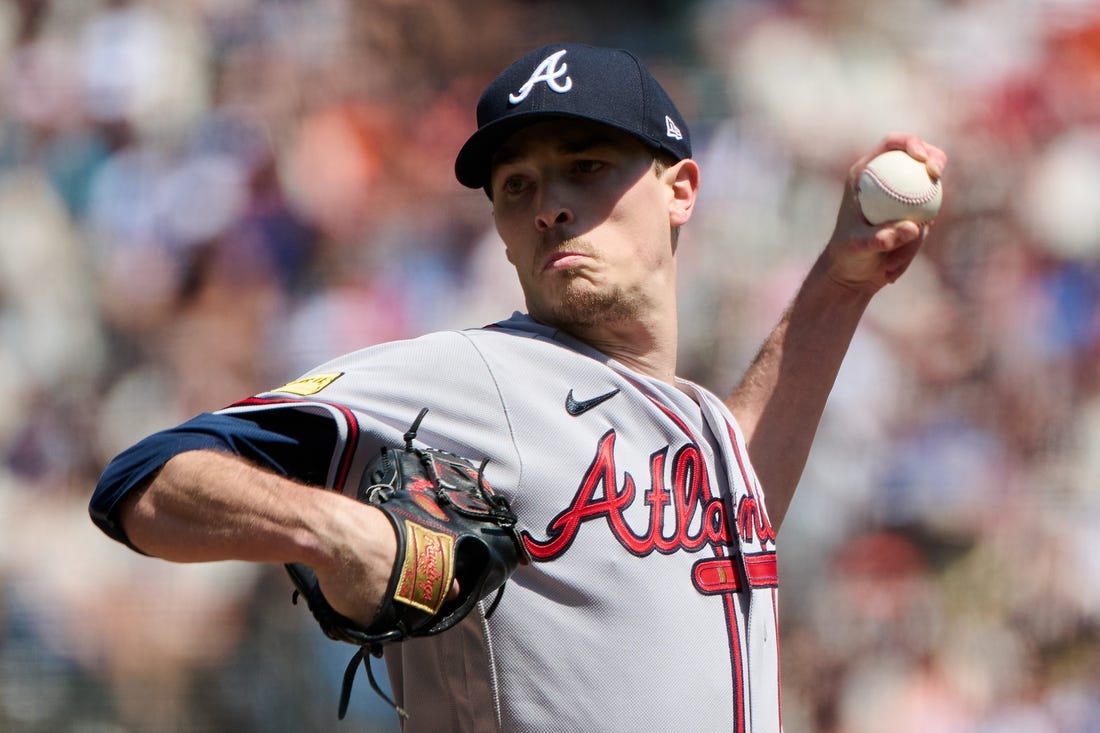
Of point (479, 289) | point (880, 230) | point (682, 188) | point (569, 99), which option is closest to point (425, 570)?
point (569, 99)

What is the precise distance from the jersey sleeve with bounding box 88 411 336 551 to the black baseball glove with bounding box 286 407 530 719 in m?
0.09

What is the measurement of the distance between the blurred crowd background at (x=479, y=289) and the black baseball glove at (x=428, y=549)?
249cm

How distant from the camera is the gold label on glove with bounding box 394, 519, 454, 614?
4.11 ft

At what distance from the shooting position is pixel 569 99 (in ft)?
5.84

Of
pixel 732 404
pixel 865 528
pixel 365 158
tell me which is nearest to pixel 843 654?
pixel 865 528

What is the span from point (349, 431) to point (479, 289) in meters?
2.57

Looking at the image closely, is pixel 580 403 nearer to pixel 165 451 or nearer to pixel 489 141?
pixel 489 141

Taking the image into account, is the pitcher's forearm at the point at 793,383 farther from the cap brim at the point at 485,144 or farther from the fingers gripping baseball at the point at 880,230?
the cap brim at the point at 485,144

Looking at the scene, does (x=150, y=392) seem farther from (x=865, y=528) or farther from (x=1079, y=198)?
(x=1079, y=198)

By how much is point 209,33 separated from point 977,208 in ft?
8.46

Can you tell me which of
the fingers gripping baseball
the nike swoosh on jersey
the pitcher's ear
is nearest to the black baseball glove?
the nike swoosh on jersey

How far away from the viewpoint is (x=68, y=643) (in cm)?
399

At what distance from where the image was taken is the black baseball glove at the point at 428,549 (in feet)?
4.12

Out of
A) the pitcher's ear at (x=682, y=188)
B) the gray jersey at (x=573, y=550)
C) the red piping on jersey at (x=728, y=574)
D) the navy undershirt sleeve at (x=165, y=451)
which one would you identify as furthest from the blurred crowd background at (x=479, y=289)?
the navy undershirt sleeve at (x=165, y=451)
